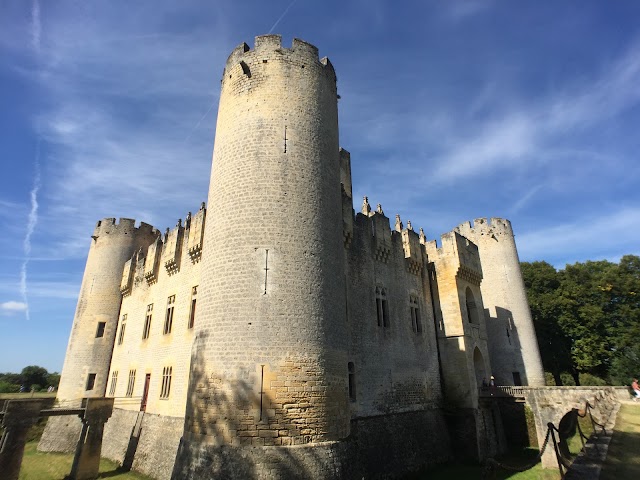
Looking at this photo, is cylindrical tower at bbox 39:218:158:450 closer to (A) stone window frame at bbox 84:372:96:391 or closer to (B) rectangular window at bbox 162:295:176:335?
(A) stone window frame at bbox 84:372:96:391

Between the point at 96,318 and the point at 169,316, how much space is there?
9045 millimetres

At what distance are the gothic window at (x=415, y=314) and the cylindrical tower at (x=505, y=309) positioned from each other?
10653mm

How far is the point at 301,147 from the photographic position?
40.3ft

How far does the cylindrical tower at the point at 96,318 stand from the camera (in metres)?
22.7

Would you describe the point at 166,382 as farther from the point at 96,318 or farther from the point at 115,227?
the point at 115,227

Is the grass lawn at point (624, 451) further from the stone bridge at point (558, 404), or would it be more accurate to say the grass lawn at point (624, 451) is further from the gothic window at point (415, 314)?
the gothic window at point (415, 314)

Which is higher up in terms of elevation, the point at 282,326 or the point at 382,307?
the point at 382,307

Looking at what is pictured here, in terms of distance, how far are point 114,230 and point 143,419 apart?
13.8 m

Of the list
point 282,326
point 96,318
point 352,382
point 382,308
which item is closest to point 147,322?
point 96,318

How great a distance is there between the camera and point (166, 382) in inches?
667

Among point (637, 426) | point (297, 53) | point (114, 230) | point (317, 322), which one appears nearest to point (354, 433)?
point (317, 322)

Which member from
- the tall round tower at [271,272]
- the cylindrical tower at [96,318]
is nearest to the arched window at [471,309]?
the tall round tower at [271,272]

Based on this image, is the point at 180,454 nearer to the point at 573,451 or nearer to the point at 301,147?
the point at 301,147

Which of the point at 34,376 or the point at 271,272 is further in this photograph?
the point at 34,376
